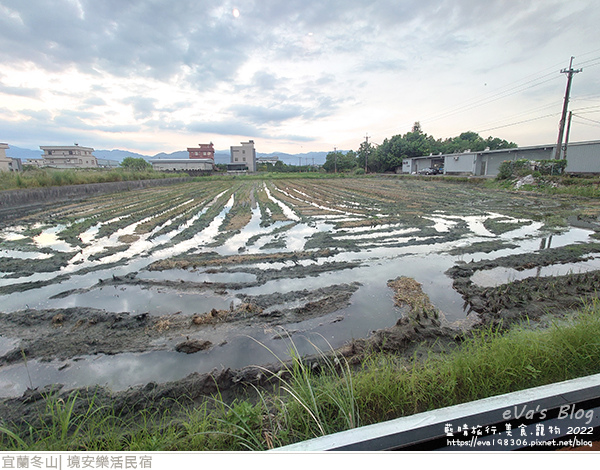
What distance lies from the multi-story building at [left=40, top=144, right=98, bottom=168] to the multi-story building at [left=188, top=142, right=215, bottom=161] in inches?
1112

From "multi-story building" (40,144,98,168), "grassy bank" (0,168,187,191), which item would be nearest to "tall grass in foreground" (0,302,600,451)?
"grassy bank" (0,168,187,191)

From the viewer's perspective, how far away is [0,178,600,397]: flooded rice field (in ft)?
10.8

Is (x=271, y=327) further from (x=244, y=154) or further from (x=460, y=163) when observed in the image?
(x=244, y=154)

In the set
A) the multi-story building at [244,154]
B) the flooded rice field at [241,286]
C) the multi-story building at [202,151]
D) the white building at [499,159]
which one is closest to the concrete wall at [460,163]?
the white building at [499,159]

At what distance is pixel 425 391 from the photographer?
2.11 metres

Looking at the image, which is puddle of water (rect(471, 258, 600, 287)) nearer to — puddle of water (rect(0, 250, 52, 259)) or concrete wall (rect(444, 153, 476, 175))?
puddle of water (rect(0, 250, 52, 259))

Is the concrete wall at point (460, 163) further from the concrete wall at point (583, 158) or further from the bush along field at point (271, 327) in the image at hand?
the bush along field at point (271, 327)

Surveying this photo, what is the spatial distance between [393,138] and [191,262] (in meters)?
52.6

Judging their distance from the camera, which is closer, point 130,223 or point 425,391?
point 425,391

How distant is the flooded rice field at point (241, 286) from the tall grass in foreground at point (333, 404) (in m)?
0.88

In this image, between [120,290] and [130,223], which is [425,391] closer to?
[120,290]

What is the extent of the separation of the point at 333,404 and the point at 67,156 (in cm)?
7957

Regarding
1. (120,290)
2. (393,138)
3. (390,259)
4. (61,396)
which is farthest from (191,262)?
(393,138)

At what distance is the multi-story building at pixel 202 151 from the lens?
88.3 metres
